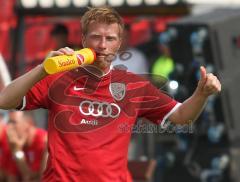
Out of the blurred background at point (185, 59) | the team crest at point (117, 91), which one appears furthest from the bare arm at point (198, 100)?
the blurred background at point (185, 59)

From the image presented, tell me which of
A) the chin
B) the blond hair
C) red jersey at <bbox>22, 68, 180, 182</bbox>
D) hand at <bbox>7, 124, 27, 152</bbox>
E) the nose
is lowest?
hand at <bbox>7, 124, 27, 152</bbox>

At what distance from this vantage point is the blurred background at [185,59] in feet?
28.3

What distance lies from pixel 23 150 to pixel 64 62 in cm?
441

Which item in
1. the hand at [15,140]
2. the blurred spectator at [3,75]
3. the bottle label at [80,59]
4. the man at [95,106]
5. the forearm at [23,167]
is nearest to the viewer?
the bottle label at [80,59]

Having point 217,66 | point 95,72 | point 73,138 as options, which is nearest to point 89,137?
point 73,138

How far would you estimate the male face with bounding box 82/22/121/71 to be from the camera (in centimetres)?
389

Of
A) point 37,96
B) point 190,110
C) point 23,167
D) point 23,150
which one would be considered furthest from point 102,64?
point 23,150

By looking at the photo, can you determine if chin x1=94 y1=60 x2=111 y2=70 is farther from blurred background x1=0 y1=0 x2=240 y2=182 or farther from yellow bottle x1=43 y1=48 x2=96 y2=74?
blurred background x1=0 y1=0 x2=240 y2=182

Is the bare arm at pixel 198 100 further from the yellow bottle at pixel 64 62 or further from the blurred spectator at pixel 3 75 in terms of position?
the blurred spectator at pixel 3 75

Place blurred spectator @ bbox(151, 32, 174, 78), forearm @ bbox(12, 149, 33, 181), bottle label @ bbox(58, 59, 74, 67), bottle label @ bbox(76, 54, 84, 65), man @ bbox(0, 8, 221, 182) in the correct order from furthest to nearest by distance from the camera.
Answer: blurred spectator @ bbox(151, 32, 174, 78), forearm @ bbox(12, 149, 33, 181), man @ bbox(0, 8, 221, 182), bottle label @ bbox(76, 54, 84, 65), bottle label @ bbox(58, 59, 74, 67)

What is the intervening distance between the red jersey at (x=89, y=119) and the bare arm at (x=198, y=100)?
72 mm

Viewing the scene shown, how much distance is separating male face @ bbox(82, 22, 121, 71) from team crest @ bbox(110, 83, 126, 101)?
0.35ft

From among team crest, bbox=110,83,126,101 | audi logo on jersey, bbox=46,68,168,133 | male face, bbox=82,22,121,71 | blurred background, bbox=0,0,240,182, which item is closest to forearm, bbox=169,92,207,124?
audi logo on jersey, bbox=46,68,168,133

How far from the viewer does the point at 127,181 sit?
13.2ft
